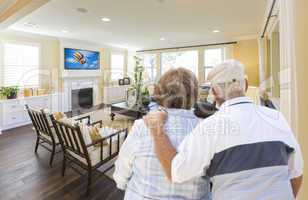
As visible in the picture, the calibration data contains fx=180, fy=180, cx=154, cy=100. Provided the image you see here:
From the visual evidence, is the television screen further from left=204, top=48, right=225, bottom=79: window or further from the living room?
left=204, top=48, right=225, bottom=79: window

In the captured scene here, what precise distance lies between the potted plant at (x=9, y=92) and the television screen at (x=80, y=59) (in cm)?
183

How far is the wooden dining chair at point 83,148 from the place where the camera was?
2105 millimetres

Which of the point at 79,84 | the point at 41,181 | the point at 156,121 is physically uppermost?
the point at 79,84

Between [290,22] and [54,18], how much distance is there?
13.8 ft

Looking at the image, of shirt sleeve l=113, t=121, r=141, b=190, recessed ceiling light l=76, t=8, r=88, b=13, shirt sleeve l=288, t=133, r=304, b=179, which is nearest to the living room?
recessed ceiling light l=76, t=8, r=88, b=13

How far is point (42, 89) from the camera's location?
213 inches

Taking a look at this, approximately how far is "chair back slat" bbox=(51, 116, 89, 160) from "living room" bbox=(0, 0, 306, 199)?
31mm

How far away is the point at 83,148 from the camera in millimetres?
2092

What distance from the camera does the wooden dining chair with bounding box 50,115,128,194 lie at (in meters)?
2.11

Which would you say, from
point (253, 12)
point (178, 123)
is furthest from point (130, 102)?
point (178, 123)

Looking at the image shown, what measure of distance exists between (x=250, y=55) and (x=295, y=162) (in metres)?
6.08

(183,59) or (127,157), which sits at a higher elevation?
(183,59)

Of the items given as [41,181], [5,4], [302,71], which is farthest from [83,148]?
[5,4]

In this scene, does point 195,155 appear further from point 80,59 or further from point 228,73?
point 80,59
